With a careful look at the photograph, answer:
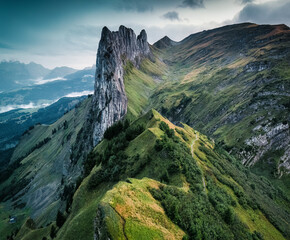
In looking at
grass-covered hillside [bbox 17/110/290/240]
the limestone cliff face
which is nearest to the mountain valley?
grass-covered hillside [bbox 17/110/290/240]

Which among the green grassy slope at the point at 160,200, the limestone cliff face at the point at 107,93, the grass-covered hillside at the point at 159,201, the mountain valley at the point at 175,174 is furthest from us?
the limestone cliff face at the point at 107,93

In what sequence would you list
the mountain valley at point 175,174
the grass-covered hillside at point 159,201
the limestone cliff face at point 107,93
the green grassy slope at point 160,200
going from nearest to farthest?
1. the grass-covered hillside at point 159,201
2. the green grassy slope at point 160,200
3. the mountain valley at point 175,174
4. the limestone cliff face at point 107,93

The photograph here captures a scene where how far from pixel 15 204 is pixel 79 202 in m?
199

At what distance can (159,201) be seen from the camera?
102 feet

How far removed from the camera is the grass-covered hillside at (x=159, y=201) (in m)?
23.9

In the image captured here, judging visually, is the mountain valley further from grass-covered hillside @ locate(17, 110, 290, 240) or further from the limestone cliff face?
the limestone cliff face

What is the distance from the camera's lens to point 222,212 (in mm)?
38562

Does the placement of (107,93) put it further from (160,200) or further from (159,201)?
(159,201)

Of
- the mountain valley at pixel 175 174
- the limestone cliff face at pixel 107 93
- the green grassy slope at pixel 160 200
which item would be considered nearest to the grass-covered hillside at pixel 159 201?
the green grassy slope at pixel 160 200

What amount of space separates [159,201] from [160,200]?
33 centimetres

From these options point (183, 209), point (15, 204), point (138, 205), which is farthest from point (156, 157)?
point (15, 204)

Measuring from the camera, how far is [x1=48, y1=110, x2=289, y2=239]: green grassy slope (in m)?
24.1

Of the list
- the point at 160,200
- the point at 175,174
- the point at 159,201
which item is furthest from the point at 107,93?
the point at 159,201

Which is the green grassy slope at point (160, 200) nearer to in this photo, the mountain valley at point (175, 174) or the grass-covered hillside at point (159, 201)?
the grass-covered hillside at point (159, 201)
